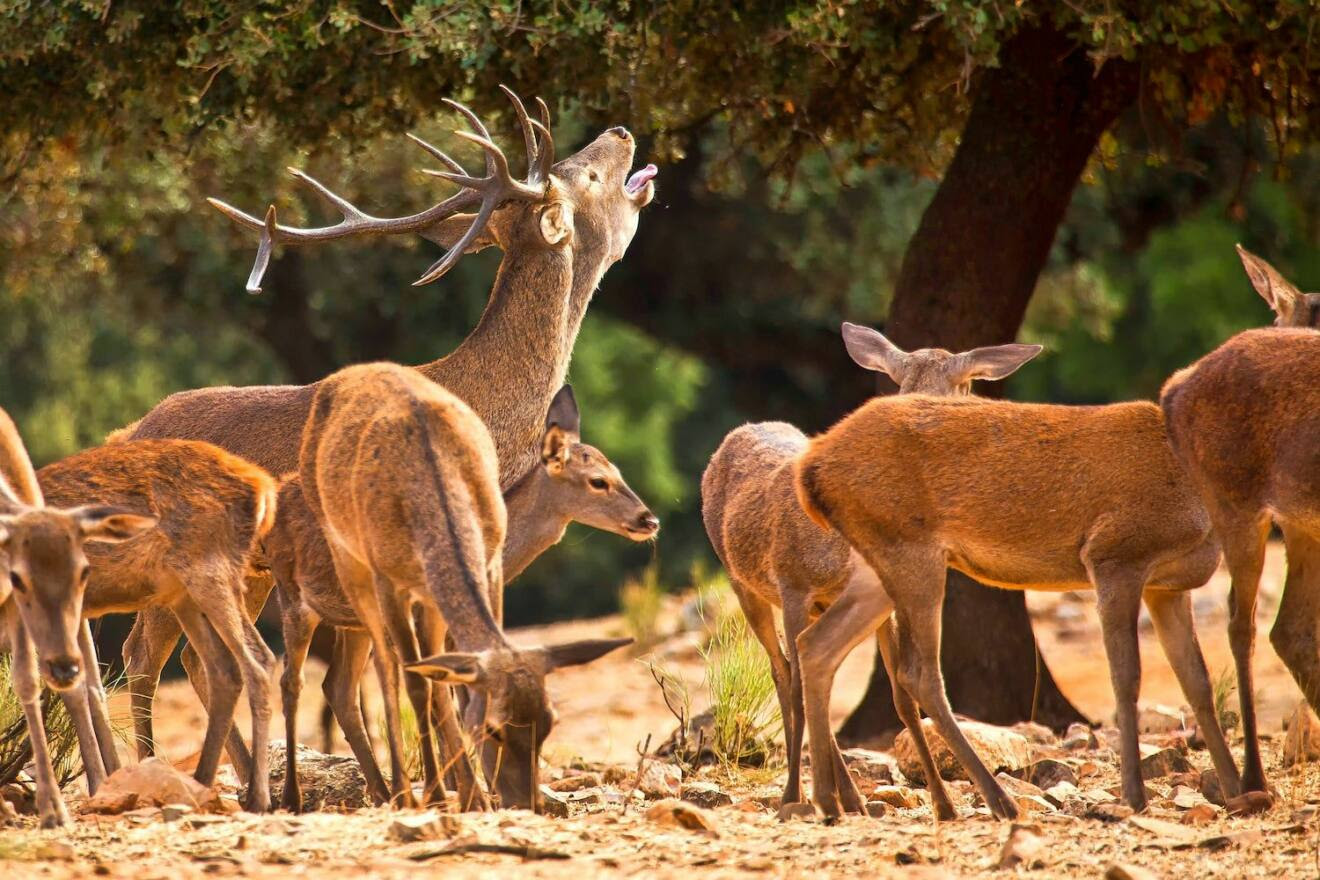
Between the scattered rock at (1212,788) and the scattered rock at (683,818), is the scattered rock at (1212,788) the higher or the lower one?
the lower one

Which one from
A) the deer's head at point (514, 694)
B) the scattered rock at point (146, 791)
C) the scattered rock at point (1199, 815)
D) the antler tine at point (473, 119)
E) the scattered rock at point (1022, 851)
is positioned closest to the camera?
the scattered rock at point (1022, 851)

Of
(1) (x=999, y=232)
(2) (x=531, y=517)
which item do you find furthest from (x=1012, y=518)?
Result: (1) (x=999, y=232)

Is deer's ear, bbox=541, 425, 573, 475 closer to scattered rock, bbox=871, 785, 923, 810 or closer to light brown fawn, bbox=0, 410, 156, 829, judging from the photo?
scattered rock, bbox=871, 785, 923, 810

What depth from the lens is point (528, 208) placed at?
9.74 meters

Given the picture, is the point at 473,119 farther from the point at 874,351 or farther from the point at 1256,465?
the point at 1256,465

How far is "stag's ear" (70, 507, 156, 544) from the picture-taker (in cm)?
673

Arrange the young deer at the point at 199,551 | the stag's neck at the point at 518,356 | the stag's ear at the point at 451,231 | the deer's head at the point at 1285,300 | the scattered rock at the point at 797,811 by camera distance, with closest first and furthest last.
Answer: the scattered rock at the point at 797,811
the young deer at the point at 199,551
the deer's head at the point at 1285,300
the stag's neck at the point at 518,356
the stag's ear at the point at 451,231

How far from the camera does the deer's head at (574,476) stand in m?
9.20

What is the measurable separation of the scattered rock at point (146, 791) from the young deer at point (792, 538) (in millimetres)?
2349

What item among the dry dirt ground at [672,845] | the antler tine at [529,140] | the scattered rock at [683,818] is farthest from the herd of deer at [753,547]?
the antler tine at [529,140]

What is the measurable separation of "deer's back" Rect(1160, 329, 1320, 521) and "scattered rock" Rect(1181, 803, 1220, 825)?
111 cm

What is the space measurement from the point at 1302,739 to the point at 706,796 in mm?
2688

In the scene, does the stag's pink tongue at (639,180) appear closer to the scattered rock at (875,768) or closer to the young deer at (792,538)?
the young deer at (792,538)

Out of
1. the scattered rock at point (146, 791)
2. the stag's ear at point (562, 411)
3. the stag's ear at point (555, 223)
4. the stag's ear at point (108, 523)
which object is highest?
the stag's ear at point (555, 223)
